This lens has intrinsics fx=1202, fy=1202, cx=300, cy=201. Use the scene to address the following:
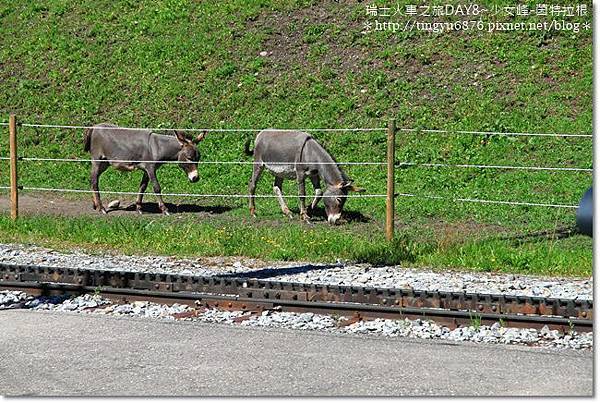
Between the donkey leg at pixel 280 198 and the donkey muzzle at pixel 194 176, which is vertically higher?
the donkey muzzle at pixel 194 176

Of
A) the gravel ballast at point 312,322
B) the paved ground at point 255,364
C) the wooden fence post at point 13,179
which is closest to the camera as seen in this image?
the paved ground at point 255,364

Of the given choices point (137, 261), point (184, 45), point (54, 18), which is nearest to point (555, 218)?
point (137, 261)

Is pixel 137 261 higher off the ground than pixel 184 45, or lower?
lower

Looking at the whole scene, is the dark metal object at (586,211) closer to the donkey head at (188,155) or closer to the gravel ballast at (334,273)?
the gravel ballast at (334,273)

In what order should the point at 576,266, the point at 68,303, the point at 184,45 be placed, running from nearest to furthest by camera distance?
the point at 68,303
the point at 576,266
the point at 184,45

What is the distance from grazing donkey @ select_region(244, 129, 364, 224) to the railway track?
6.06 m

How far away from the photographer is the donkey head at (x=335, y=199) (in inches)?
657

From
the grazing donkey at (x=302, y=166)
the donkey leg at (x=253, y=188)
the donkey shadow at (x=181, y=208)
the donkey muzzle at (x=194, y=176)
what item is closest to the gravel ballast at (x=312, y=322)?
the grazing donkey at (x=302, y=166)

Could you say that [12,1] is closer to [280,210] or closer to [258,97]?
[258,97]

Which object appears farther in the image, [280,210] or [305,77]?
[305,77]

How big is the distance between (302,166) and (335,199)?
3.56 feet

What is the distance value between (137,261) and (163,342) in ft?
13.9

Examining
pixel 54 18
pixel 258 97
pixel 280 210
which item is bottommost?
pixel 280 210

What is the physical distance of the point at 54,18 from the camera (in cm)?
3083
